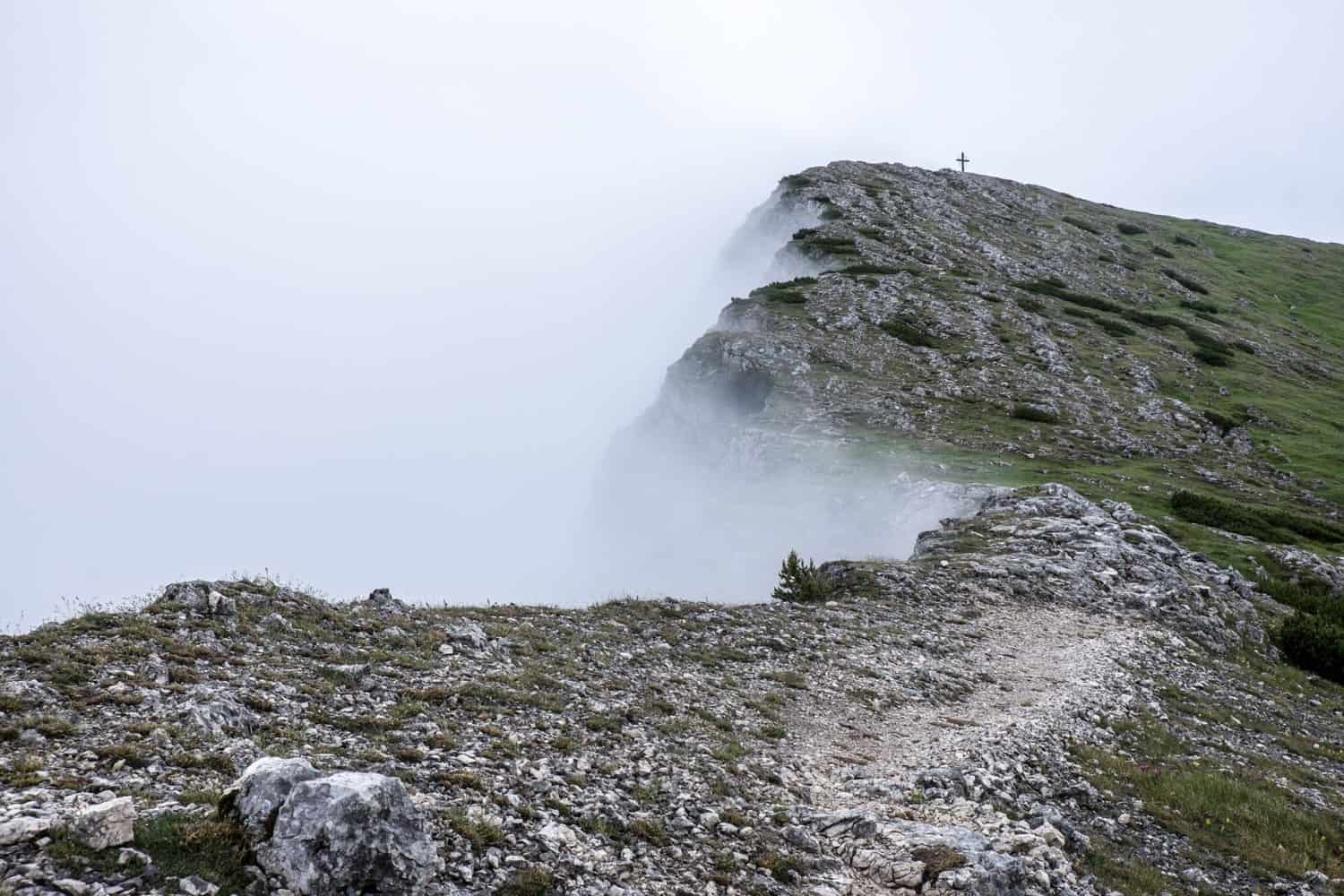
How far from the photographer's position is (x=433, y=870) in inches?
380

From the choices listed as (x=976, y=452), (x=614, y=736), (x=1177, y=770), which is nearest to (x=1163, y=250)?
(x=976, y=452)

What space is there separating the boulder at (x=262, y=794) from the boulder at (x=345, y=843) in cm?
20

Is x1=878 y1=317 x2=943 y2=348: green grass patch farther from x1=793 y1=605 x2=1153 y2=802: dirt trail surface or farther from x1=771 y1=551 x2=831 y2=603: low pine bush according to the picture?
x1=771 y1=551 x2=831 y2=603: low pine bush

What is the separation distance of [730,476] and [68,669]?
47595 millimetres

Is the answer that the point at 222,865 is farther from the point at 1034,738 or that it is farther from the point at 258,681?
the point at 1034,738

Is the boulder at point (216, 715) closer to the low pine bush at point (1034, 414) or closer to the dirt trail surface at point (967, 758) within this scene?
the dirt trail surface at point (967, 758)

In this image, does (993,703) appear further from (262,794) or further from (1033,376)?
(1033,376)

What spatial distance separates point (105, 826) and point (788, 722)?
13965 mm

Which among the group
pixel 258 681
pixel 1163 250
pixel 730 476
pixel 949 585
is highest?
pixel 1163 250

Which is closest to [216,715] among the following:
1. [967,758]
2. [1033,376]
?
[967,758]

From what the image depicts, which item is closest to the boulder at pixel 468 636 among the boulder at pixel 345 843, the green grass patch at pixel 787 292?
the boulder at pixel 345 843

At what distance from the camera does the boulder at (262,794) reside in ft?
29.9

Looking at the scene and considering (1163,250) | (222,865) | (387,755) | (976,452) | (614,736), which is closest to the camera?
(222,865)

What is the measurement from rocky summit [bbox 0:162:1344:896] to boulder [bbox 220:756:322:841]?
0.13 ft
